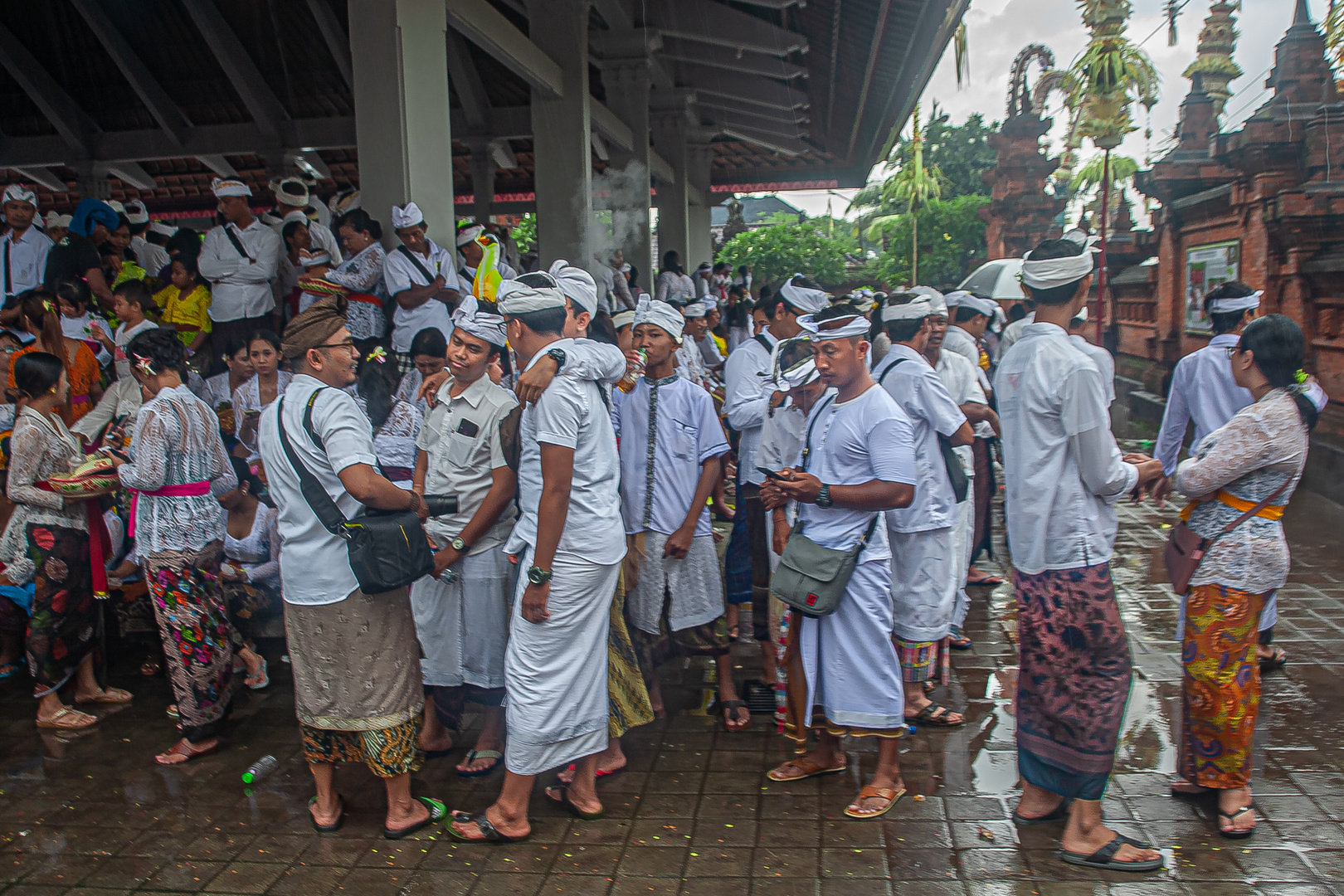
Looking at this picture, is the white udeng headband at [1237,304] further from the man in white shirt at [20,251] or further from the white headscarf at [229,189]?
the man in white shirt at [20,251]

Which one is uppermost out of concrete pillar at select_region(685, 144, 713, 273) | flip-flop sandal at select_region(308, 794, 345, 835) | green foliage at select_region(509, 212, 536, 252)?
green foliage at select_region(509, 212, 536, 252)

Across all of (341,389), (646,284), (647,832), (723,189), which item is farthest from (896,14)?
(723,189)

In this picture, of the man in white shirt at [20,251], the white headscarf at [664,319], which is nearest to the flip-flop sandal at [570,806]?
the white headscarf at [664,319]

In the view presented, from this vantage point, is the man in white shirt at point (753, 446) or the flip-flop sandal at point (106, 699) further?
the flip-flop sandal at point (106, 699)

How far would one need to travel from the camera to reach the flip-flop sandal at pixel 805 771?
380 cm

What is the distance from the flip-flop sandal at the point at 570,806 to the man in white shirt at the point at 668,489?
2.50ft

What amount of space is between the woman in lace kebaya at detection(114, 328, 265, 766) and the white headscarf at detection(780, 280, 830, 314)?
9.63 feet

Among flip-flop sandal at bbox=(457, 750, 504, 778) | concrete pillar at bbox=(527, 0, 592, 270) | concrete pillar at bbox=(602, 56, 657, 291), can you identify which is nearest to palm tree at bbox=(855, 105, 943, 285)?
concrete pillar at bbox=(602, 56, 657, 291)

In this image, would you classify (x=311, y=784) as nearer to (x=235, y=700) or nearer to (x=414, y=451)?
(x=235, y=700)

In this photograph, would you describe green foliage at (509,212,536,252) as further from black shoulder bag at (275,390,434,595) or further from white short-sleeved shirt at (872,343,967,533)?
black shoulder bag at (275,390,434,595)

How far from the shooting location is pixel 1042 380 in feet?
10.6

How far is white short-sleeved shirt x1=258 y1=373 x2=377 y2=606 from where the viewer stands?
3.33m

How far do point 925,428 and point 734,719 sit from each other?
1604 millimetres

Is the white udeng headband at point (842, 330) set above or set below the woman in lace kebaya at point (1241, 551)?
above
